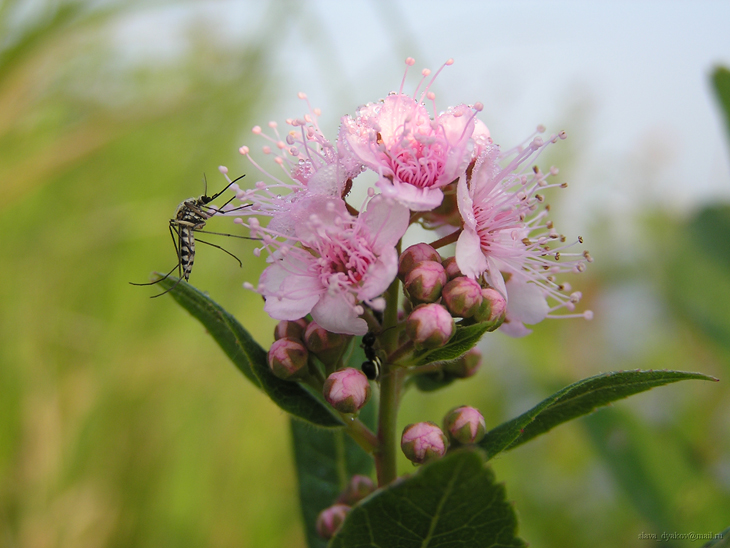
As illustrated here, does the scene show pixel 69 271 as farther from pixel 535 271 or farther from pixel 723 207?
pixel 723 207

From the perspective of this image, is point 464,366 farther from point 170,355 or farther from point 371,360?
point 170,355

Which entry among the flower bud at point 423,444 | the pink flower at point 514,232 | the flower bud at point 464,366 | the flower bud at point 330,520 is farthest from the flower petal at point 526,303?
the flower bud at point 330,520

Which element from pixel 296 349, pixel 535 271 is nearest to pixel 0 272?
pixel 296 349

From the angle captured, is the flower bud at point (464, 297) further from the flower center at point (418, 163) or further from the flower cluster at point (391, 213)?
the flower center at point (418, 163)

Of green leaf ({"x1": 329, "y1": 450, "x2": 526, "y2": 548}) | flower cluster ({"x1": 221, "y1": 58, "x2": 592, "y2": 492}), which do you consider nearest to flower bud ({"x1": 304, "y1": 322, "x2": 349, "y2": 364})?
flower cluster ({"x1": 221, "y1": 58, "x2": 592, "y2": 492})

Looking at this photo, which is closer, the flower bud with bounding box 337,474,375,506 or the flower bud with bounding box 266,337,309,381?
the flower bud with bounding box 266,337,309,381

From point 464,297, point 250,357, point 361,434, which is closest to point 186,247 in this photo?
point 250,357

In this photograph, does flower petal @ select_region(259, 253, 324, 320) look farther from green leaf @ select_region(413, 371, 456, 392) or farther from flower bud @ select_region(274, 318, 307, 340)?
green leaf @ select_region(413, 371, 456, 392)
